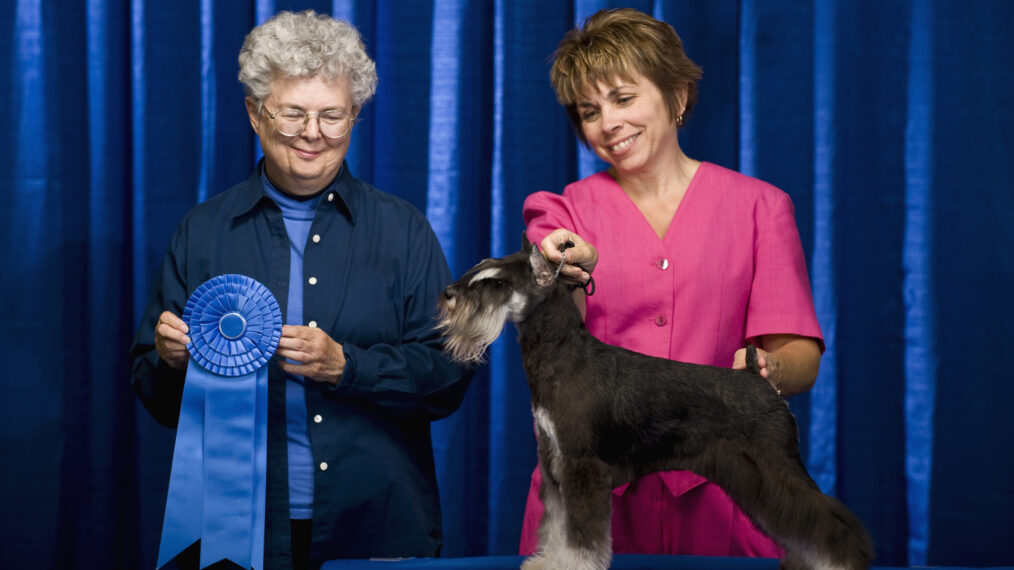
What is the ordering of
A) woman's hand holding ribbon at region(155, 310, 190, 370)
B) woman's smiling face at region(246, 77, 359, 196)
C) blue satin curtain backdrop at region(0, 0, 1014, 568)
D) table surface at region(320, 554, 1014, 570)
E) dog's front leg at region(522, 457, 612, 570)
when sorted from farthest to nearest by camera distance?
blue satin curtain backdrop at region(0, 0, 1014, 568)
woman's smiling face at region(246, 77, 359, 196)
woman's hand holding ribbon at region(155, 310, 190, 370)
table surface at region(320, 554, 1014, 570)
dog's front leg at region(522, 457, 612, 570)

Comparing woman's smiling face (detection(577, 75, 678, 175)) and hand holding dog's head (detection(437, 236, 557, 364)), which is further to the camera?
woman's smiling face (detection(577, 75, 678, 175))

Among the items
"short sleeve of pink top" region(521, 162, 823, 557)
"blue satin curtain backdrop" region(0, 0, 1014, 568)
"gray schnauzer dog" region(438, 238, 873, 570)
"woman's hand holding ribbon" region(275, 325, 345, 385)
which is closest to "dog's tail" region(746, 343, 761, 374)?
"gray schnauzer dog" region(438, 238, 873, 570)

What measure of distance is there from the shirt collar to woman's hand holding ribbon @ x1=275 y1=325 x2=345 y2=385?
296 millimetres

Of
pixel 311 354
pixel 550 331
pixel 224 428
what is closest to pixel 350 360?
pixel 311 354

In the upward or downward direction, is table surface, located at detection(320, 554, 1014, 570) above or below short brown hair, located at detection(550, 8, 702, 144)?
below

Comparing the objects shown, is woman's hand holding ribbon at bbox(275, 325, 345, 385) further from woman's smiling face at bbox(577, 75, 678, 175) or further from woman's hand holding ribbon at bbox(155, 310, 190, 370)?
woman's smiling face at bbox(577, 75, 678, 175)

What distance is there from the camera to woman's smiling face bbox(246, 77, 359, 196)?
170 centimetres

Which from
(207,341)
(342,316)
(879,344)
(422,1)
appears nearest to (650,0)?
(422,1)

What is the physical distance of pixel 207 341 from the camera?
1604mm

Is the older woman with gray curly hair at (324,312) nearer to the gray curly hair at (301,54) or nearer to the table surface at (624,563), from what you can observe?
the gray curly hair at (301,54)

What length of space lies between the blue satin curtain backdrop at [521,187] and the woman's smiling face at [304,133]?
0.88m

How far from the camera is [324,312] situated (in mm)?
1723

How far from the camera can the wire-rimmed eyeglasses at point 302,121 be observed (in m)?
1.69

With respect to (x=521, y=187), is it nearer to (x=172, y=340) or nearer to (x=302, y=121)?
(x=302, y=121)
